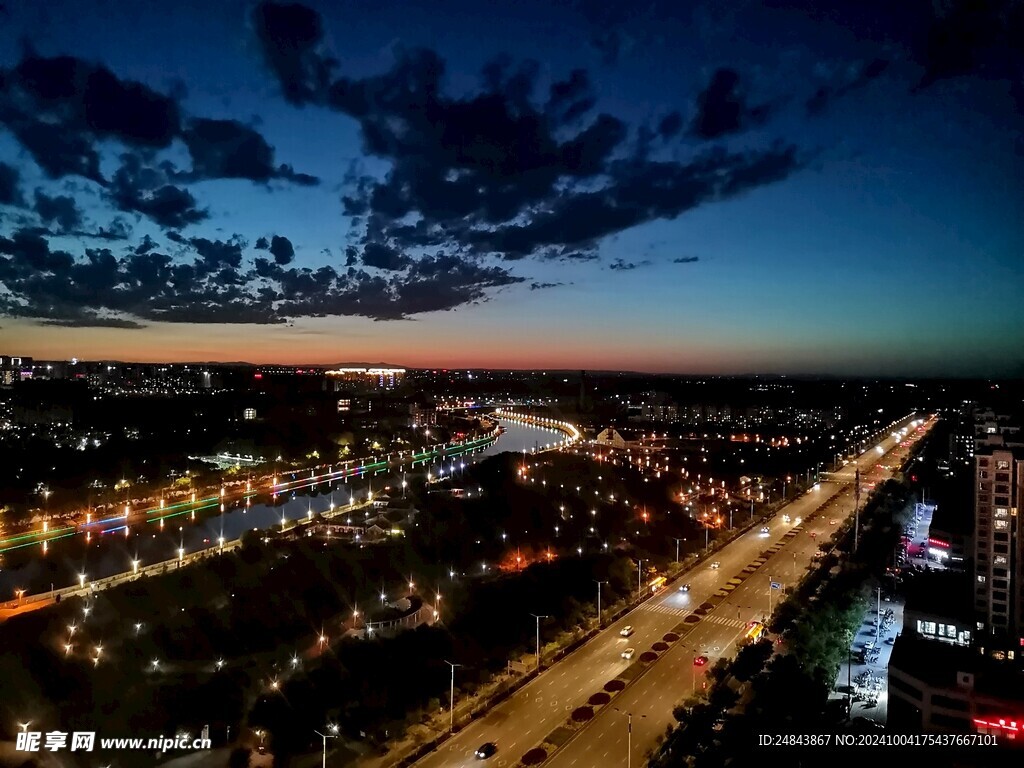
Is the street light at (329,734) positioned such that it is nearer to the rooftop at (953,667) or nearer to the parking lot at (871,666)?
the parking lot at (871,666)

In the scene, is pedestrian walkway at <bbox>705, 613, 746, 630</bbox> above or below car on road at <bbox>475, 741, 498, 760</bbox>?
below

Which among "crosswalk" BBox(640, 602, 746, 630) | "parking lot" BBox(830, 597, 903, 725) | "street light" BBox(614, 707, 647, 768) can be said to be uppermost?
"street light" BBox(614, 707, 647, 768)

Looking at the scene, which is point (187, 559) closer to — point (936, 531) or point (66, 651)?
point (66, 651)

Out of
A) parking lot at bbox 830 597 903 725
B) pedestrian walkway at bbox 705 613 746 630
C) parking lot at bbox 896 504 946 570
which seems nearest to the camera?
parking lot at bbox 830 597 903 725

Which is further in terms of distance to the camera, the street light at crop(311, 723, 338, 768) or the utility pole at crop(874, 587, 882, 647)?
the utility pole at crop(874, 587, 882, 647)

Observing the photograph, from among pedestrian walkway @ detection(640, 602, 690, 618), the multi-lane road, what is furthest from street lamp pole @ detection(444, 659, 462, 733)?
Result: pedestrian walkway @ detection(640, 602, 690, 618)

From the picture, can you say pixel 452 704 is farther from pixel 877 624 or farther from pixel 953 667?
pixel 877 624

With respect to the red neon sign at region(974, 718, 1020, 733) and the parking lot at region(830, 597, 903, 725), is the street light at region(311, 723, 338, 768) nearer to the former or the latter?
the parking lot at region(830, 597, 903, 725)

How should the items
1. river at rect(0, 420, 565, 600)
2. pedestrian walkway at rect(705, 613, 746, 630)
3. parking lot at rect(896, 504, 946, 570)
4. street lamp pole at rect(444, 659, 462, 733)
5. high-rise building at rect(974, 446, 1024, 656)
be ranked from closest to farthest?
street lamp pole at rect(444, 659, 462, 733) < high-rise building at rect(974, 446, 1024, 656) < pedestrian walkway at rect(705, 613, 746, 630) < river at rect(0, 420, 565, 600) < parking lot at rect(896, 504, 946, 570)

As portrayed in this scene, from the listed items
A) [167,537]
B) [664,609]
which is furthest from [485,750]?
[167,537]
